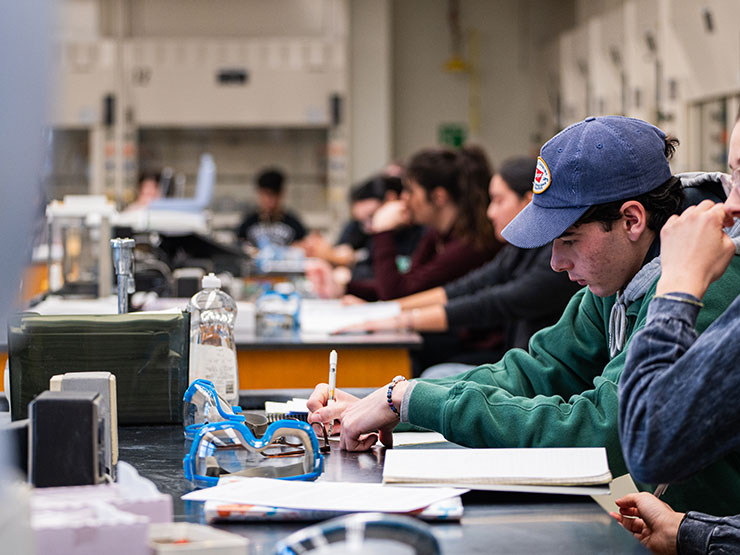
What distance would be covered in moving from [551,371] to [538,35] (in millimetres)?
8976

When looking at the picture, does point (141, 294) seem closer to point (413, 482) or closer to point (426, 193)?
point (426, 193)

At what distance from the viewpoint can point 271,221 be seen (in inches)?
310

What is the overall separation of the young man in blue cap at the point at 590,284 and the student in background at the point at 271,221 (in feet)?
20.2

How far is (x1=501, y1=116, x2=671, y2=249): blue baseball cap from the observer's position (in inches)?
59.2

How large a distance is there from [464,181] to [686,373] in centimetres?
307

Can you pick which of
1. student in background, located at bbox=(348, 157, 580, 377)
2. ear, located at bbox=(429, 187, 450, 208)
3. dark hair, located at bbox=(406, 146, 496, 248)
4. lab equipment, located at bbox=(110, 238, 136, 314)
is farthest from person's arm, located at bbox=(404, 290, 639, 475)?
ear, located at bbox=(429, 187, 450, 208)

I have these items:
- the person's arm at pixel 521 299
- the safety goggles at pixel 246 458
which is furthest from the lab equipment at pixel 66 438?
the person's arm at pixel 521 299

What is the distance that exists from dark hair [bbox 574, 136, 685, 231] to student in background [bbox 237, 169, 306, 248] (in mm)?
6199

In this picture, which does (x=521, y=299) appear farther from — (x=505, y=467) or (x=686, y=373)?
(x=686, y=373)

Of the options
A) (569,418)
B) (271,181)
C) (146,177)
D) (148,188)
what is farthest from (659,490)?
(146,177)

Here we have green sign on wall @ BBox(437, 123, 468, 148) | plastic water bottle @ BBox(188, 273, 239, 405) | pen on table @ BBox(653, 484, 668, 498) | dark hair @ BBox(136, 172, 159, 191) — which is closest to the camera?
pen on table @ BBox(653, 484, 668, 498)

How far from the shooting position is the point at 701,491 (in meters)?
1.47

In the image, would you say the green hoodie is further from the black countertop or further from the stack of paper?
the stack of paper

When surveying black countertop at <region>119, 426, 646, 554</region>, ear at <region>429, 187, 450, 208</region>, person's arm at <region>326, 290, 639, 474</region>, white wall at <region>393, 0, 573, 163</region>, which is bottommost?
black countertop at <region>119, 426, 646, 554</region>
